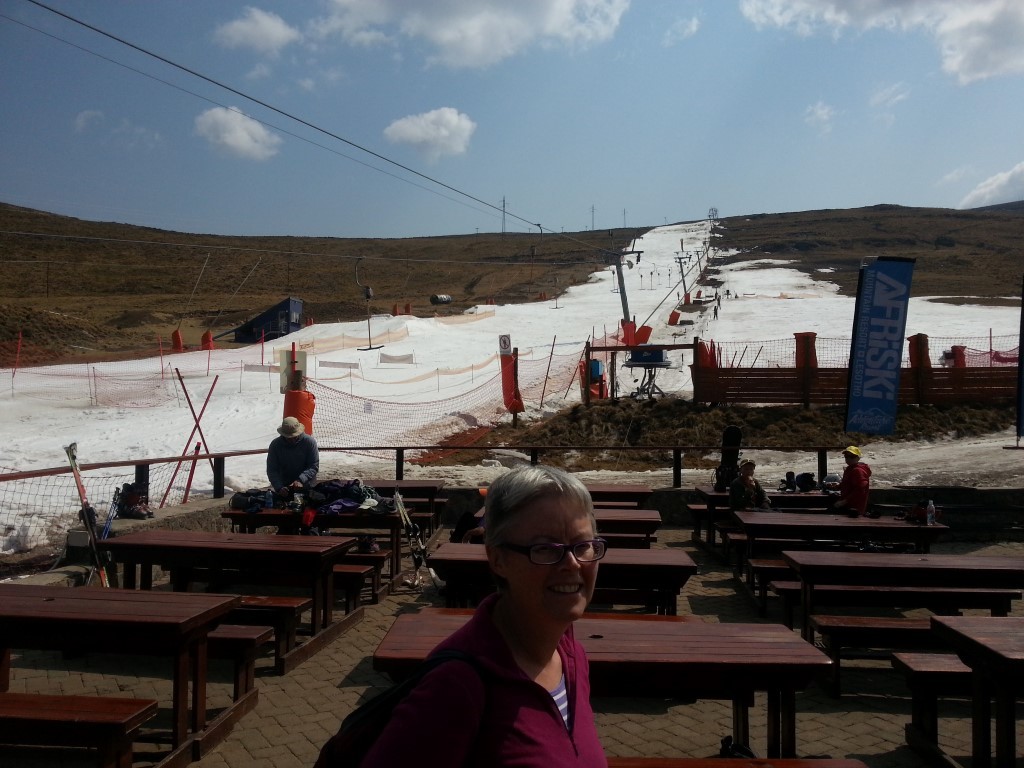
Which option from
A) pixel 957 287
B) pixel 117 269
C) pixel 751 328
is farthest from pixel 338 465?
pixel 117 269

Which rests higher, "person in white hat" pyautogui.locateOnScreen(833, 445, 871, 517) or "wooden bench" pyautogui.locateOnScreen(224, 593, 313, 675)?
"person in white hat" pyautogui.locateOnScreen(833, 445, 871, 517)

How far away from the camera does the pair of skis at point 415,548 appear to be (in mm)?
8258

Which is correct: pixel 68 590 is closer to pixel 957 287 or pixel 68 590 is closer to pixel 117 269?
pixel 957 287

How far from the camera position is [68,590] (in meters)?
4.87

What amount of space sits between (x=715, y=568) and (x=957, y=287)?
6347 cm

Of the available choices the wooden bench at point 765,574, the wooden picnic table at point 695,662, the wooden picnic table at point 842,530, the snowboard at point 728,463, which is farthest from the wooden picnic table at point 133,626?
the snowboard at point 728,463

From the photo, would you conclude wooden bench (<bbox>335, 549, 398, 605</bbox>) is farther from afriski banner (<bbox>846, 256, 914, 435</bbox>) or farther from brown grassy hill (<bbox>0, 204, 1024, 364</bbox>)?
brown grassy hill (<bbox>0, 204, 1024, 364</bbox>)

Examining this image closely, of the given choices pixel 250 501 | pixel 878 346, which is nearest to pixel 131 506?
pixel 250 501

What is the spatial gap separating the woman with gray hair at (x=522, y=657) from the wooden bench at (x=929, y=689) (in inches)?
132

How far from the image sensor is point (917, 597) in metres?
6.17

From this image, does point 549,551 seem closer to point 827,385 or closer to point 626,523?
point 626,523

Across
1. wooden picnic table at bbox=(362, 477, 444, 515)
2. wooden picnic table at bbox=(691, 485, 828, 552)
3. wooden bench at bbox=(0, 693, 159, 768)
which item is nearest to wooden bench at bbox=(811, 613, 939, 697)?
wooden bench at bbox=(0, 693, 159, 768)

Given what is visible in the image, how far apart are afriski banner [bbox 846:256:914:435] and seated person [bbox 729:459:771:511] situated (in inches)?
162

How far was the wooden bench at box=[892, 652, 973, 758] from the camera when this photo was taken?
4.64 meters
